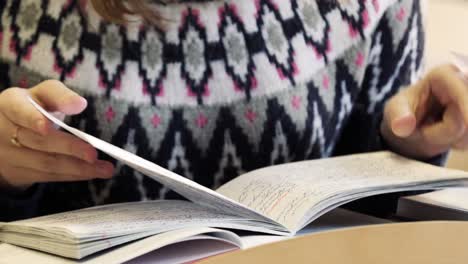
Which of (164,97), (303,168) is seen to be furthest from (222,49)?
(303,168)

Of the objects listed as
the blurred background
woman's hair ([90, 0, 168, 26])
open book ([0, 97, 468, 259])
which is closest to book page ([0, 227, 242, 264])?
open book ([0, 97, 468, 259])

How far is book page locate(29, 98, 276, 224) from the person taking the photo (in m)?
0.47

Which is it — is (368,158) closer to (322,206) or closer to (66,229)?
(322,206)

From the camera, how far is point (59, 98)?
0.53 m

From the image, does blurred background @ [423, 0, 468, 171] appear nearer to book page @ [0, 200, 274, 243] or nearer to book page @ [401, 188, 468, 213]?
book page @ [401, 188, 468, 213]

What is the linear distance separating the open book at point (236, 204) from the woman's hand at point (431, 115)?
3cm

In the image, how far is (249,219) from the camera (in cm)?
49

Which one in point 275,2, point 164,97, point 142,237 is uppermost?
point 275,2

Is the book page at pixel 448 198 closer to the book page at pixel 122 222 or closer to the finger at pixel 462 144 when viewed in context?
the finger at pixel 462 144

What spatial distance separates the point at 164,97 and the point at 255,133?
0.37ft

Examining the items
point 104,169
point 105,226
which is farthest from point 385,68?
point 105,226

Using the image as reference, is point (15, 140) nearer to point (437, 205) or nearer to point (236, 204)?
point (236, 204)

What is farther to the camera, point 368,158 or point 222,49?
point 222,49

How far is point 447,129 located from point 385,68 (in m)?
0.20
